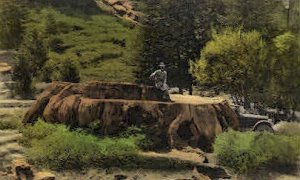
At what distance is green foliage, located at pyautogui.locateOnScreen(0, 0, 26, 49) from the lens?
14.7 meters

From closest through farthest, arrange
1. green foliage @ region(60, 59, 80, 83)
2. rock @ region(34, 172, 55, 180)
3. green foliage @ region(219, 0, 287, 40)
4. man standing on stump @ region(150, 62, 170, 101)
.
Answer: rock @ region(34, 172, 55, 180), man standing on stump @ region(150, 62, 170, 101), green foliage @ region(60, 59, 80, 83), green foliage @ region(219, 0, 287, 40)

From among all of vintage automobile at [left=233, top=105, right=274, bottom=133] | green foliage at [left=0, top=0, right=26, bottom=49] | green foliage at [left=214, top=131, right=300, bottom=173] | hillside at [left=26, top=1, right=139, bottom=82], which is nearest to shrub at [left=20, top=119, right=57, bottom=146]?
hillside at [left=26, top=1, right=139, bottom=82]

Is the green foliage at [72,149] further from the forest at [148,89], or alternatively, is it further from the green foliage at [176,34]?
the green foliage at [176,34]

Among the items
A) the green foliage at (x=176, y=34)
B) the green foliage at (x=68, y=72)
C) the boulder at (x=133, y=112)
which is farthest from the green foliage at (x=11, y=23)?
the green foliage at (x=176, y=34)

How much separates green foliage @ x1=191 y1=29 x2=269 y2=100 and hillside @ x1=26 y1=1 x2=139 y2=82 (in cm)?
180

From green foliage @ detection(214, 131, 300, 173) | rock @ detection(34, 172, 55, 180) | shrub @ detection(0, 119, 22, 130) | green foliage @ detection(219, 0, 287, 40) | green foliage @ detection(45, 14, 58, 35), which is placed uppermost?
green foliage @ detection(219, 0, 287, 40)

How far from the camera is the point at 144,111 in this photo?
1309 cm

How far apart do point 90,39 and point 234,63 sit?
3.65 m

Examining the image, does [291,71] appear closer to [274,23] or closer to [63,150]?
[274,23]

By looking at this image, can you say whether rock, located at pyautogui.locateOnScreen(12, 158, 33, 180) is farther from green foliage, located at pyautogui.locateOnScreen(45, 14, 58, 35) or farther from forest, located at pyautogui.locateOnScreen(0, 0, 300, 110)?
green foliage, located at pyautogui.locateOnScreen(45, 14, 58, 35)

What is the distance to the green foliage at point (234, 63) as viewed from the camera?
620 inches

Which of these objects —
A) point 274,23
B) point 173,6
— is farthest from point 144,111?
point 274,23

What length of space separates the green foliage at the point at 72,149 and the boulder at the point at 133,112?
1.04 ft

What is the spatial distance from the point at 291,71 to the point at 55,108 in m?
5.99
